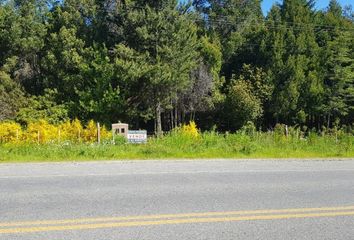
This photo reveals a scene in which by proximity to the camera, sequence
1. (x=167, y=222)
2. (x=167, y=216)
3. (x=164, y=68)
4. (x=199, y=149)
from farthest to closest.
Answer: (x=164, y=68) → (x=199, y=149) → (x=167, y=216) → (x=167, y=222)

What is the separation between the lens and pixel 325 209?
6.99 m

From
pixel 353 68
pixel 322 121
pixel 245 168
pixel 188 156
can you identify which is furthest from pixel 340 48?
pixel 245 168

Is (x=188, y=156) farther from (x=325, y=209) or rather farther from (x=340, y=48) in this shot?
(x=340, y=48)

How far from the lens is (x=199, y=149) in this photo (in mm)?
18719

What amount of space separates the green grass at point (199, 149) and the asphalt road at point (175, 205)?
5.64 m

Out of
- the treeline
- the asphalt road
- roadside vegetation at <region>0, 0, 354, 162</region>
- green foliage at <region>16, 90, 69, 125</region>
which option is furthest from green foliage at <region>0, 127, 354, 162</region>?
green foliage at <region>16, 90, 69, 125</region>

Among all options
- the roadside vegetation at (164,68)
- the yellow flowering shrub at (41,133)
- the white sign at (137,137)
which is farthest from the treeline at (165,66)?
the white sign at (137,137)

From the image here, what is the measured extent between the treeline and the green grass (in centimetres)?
1971

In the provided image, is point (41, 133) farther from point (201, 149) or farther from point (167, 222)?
point (167, 222)

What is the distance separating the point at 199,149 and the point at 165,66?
71.1ft

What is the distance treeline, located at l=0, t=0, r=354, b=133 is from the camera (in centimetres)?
4075

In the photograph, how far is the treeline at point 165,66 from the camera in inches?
1604

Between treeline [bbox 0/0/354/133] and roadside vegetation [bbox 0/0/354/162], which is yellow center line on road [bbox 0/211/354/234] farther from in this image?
treeline [bbox 0/0/354/133]

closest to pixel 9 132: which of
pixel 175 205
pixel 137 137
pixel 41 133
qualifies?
pixel 41 133
